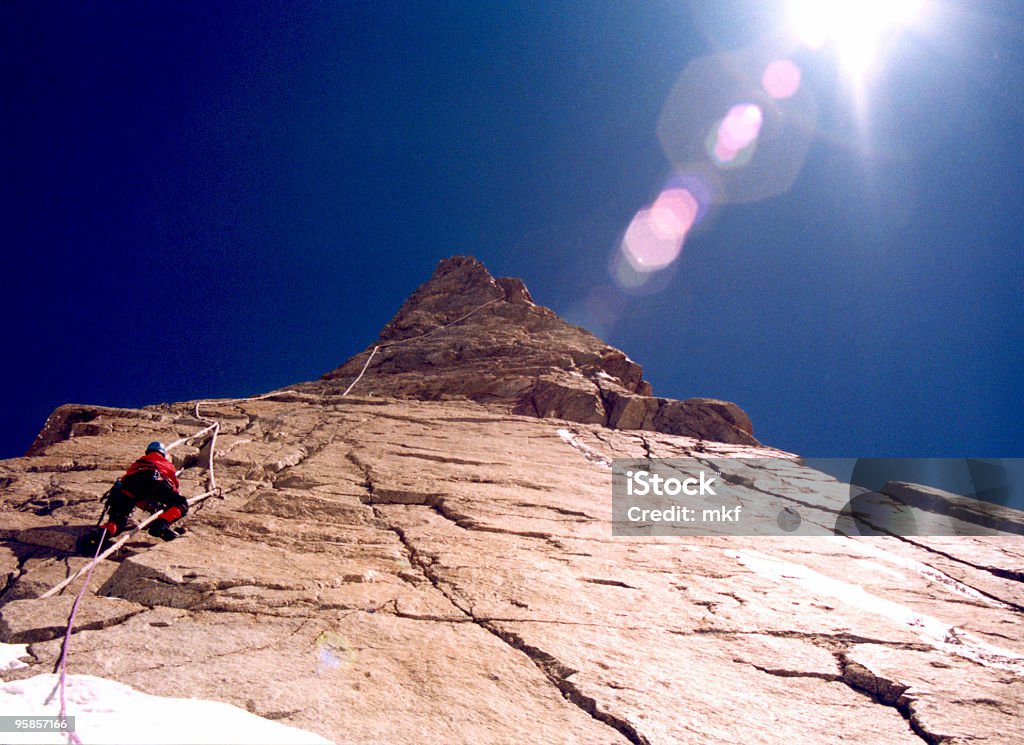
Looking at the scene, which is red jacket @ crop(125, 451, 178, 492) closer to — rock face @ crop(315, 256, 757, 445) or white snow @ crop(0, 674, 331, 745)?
white snow @ crop(0, 674, 331, 745)

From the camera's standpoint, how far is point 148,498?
5680 mm

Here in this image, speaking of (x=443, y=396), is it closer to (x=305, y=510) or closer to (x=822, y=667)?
(x=305, y=510)

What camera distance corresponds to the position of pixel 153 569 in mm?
4938

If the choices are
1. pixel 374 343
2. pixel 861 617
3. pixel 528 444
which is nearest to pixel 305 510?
pixel 528 444

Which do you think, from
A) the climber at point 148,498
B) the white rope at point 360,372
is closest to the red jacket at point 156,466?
the climber at point 148,498

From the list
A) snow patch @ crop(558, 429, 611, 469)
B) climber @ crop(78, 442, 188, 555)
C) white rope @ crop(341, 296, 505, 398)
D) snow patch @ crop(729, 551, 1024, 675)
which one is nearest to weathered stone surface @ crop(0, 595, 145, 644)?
climber @ crop(78, 442, 188, 555)

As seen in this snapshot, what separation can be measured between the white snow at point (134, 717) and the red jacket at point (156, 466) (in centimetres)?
250

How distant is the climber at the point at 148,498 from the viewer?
18.2ft

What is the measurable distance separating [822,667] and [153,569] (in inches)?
240

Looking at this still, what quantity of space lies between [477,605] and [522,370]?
11759 mm

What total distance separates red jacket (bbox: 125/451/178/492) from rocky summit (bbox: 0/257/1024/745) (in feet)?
2.15

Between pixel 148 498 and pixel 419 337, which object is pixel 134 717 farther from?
pixel 419 337

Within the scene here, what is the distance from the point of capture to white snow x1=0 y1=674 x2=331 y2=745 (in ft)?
9.79

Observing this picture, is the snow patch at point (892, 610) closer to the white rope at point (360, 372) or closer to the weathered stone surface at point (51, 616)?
the weathered stone surface at point (51, 616)
